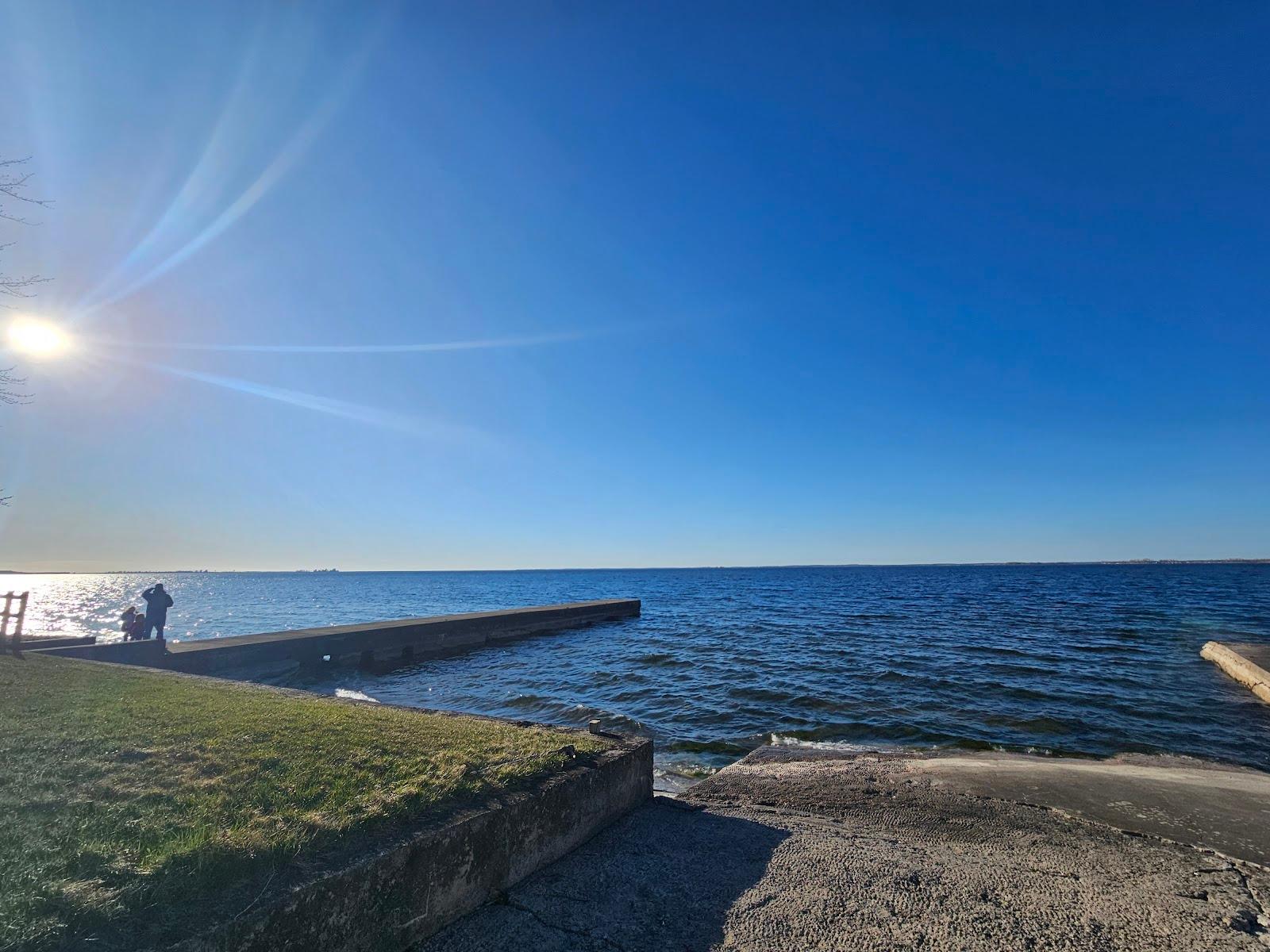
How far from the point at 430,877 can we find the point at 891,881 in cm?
378

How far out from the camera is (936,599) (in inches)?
1976

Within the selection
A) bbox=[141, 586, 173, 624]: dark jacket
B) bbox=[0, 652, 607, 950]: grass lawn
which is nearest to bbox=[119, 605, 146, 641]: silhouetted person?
bbox=[141, 586, 173, 624]: dark jacket

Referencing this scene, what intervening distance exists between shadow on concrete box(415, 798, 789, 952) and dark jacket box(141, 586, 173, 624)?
17.3m

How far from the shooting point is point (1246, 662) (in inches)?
647

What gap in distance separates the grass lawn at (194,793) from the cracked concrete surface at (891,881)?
1052 mm

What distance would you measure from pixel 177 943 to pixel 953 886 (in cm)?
545

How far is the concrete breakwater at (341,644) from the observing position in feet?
53.5

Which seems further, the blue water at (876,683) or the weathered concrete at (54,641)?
the weathered concrete at (54,641)

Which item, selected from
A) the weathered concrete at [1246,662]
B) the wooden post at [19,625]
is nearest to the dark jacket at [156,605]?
the wooden post at [19,625]

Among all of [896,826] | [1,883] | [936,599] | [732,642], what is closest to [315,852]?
[1,883]

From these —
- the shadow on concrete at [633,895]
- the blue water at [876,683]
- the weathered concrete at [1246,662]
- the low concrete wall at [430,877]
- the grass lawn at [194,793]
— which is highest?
the grass lawn at [194,793]

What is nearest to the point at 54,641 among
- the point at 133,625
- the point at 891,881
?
the point at 133,625

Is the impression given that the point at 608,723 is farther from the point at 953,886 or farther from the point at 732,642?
the point at 732,642

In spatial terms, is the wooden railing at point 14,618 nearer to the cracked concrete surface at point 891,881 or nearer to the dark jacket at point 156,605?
the dark jacket at point 156,605
